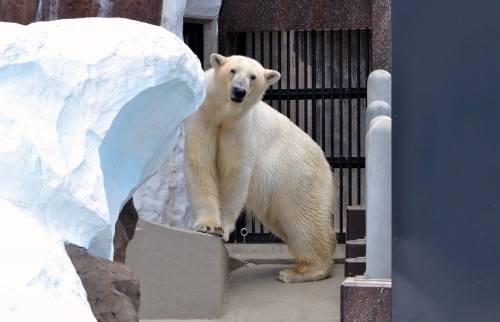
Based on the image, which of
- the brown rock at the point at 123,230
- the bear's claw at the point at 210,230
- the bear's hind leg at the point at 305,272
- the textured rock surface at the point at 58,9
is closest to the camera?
the brown rock at the point at 123,230

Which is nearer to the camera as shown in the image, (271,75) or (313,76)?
(271,75)

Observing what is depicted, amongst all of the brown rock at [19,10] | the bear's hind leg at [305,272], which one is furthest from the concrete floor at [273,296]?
the brown rock at [19,10]

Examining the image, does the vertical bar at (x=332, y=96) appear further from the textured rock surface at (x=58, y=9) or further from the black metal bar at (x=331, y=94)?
the textured rock surface at (x=58, y=9)

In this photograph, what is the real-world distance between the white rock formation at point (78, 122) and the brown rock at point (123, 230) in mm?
282

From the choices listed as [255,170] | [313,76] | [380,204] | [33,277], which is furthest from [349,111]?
[33,277]

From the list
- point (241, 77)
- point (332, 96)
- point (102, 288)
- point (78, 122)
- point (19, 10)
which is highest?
point (19, 10)

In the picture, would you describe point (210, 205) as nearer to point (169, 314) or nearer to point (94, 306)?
point (169, 314)

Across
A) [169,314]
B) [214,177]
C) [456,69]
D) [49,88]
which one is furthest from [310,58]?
[49,88]

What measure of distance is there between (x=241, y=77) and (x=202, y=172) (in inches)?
25.3

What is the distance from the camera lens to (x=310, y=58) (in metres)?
8.68

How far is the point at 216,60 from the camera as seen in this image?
22.8 ft

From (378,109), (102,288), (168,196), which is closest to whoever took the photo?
(102,288)

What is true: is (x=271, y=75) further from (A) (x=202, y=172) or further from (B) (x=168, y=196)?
(B) (x=168, y=196)

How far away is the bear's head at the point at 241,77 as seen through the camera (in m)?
6.78
